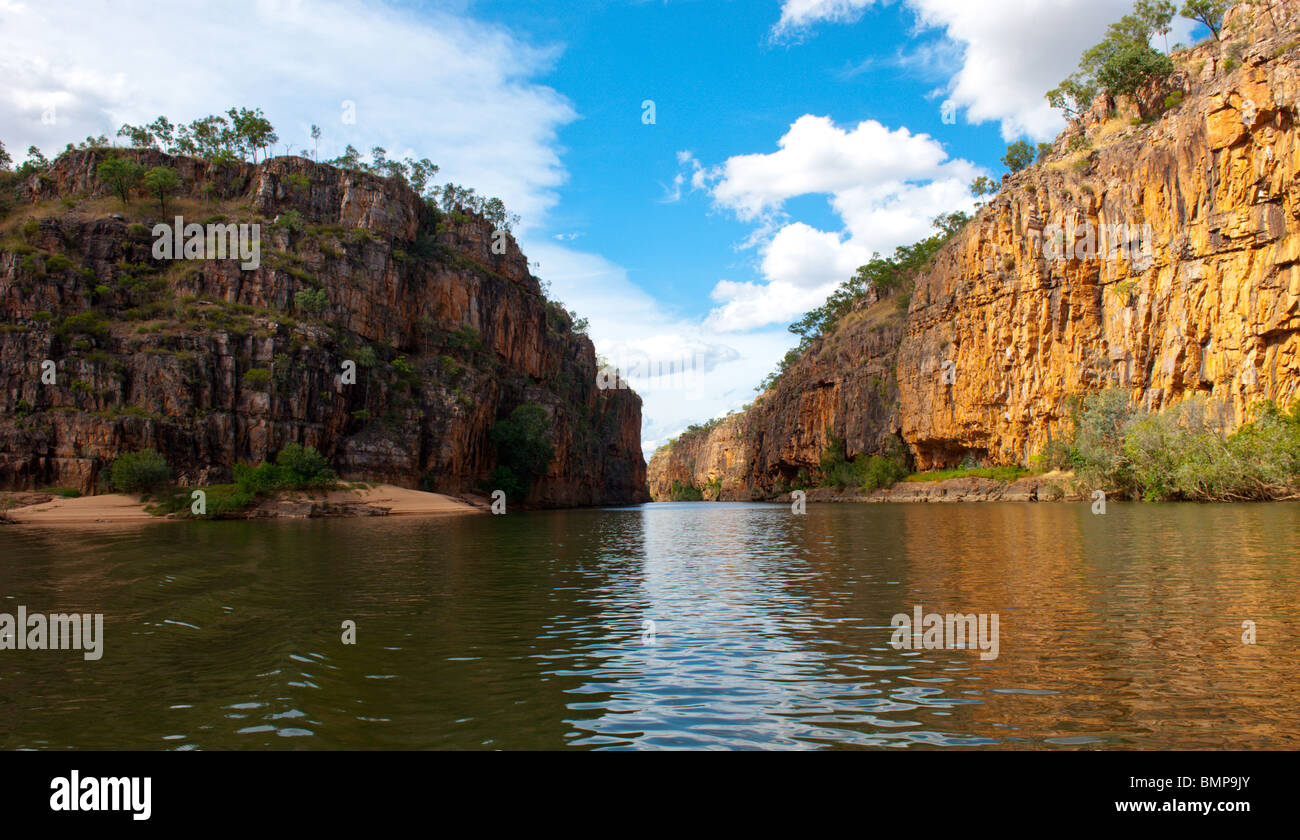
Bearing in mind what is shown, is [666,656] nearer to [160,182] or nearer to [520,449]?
[520,449]

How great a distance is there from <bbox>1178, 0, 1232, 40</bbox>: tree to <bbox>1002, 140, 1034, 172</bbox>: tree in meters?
20.8

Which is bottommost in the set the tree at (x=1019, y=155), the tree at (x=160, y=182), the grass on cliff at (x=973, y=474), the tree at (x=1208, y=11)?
the grass on cliff at (x=973, y=474)

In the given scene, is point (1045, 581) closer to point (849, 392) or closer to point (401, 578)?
point (401, 578)

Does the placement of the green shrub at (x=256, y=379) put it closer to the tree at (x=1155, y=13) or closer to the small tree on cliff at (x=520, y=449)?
the small tree on cliff at (x=520, y=449)

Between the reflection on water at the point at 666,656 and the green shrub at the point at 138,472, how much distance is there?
34.1 meters

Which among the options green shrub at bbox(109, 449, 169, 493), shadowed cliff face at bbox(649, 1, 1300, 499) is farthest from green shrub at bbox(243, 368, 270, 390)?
shadowed cliff face at bbox(649, 1, 1300, 499)

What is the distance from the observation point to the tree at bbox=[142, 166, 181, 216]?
244 ft

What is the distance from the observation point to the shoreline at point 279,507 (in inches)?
1877

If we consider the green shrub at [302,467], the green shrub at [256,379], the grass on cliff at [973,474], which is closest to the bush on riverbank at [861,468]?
the grass on cliff at [973,474]

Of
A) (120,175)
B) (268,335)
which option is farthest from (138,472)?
(120,175)

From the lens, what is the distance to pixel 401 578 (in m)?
19.3

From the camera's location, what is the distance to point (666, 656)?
10.8 m
